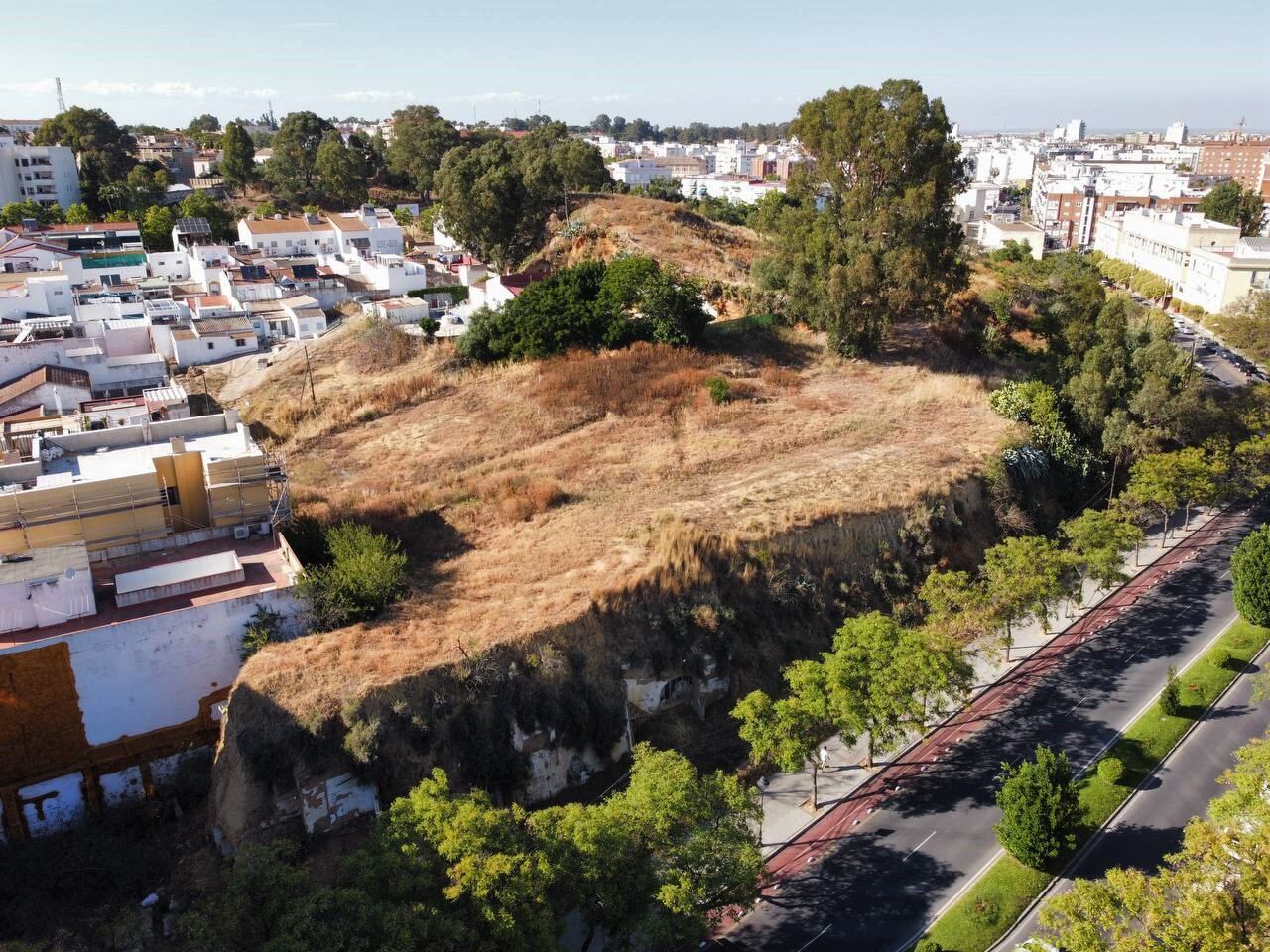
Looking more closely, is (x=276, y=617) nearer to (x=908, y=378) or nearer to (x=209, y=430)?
(x=209, y=430)

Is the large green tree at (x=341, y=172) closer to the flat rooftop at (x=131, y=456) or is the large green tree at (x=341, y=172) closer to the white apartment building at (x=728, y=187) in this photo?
the white apartment building at (x=728, y=187)

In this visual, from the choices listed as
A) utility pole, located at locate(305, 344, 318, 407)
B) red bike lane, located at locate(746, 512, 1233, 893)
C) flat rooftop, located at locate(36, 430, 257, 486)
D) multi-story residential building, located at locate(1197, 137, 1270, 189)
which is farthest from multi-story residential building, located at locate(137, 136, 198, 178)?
multi-story residential building, located at locate(1197, 137, 1270, 189)

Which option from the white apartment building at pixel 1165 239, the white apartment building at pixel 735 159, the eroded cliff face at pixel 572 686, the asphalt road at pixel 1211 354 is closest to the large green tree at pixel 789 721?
the eroded cliff face at pixel 572 686

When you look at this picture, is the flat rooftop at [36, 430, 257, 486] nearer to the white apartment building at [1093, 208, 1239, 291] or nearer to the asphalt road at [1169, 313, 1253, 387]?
the asphalt road at [1169, 313, 1253, 387]

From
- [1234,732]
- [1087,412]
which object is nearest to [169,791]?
[1234,732]

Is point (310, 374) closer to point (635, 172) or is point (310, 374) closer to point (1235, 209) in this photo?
point (1235, 209)

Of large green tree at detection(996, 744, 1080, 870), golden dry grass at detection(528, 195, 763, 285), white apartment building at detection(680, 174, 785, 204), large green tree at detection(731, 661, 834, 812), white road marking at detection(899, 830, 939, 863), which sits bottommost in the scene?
white road marking at detection(899, 830, 939, 863)
